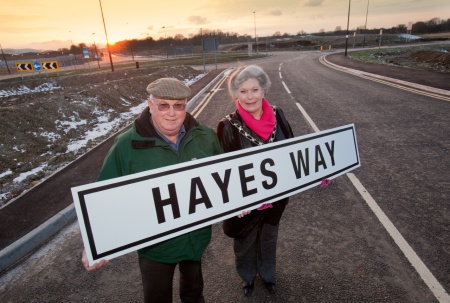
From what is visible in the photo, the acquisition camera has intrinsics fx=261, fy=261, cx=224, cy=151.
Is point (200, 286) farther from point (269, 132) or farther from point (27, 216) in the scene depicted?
point (27, 216)

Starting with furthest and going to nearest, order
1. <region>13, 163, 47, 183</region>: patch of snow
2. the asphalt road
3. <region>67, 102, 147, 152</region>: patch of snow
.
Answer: <region>67, 102, 147, 152</region>: patch of snow, <region>13, 163, 47, 183</region>: patch of snow, the asphalt road

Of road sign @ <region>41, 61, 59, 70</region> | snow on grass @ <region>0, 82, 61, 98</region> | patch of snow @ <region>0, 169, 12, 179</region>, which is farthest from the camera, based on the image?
road sign @ <region>41, 61, 59, 70</region>

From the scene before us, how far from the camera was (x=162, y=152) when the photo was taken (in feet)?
6.19

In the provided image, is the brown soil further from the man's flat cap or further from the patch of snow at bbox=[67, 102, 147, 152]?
the man's flat cap

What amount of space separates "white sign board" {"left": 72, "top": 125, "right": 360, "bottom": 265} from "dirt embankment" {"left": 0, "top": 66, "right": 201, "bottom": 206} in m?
4.51

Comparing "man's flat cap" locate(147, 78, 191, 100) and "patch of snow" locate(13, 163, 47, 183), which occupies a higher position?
"man's flat cap" locate(147, 78, 191, 100)

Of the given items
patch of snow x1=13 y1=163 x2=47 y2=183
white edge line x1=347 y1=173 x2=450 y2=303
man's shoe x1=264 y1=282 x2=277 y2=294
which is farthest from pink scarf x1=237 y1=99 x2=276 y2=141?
patch of snow x1=13 y1=163 x2=47 y2=183

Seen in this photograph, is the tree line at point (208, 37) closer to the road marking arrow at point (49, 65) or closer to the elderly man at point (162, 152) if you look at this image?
the road marking arrow at point (49, 65)

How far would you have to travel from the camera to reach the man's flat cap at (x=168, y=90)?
1861 mm

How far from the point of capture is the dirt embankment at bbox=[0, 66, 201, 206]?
5.78m

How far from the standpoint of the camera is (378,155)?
533cm

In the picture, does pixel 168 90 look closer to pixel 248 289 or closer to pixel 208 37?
pixel 248 289

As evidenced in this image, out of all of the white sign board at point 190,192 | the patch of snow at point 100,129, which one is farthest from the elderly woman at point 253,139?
the patch of snow at point 100,129

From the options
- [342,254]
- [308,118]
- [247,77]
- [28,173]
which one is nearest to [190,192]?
[247,77]
